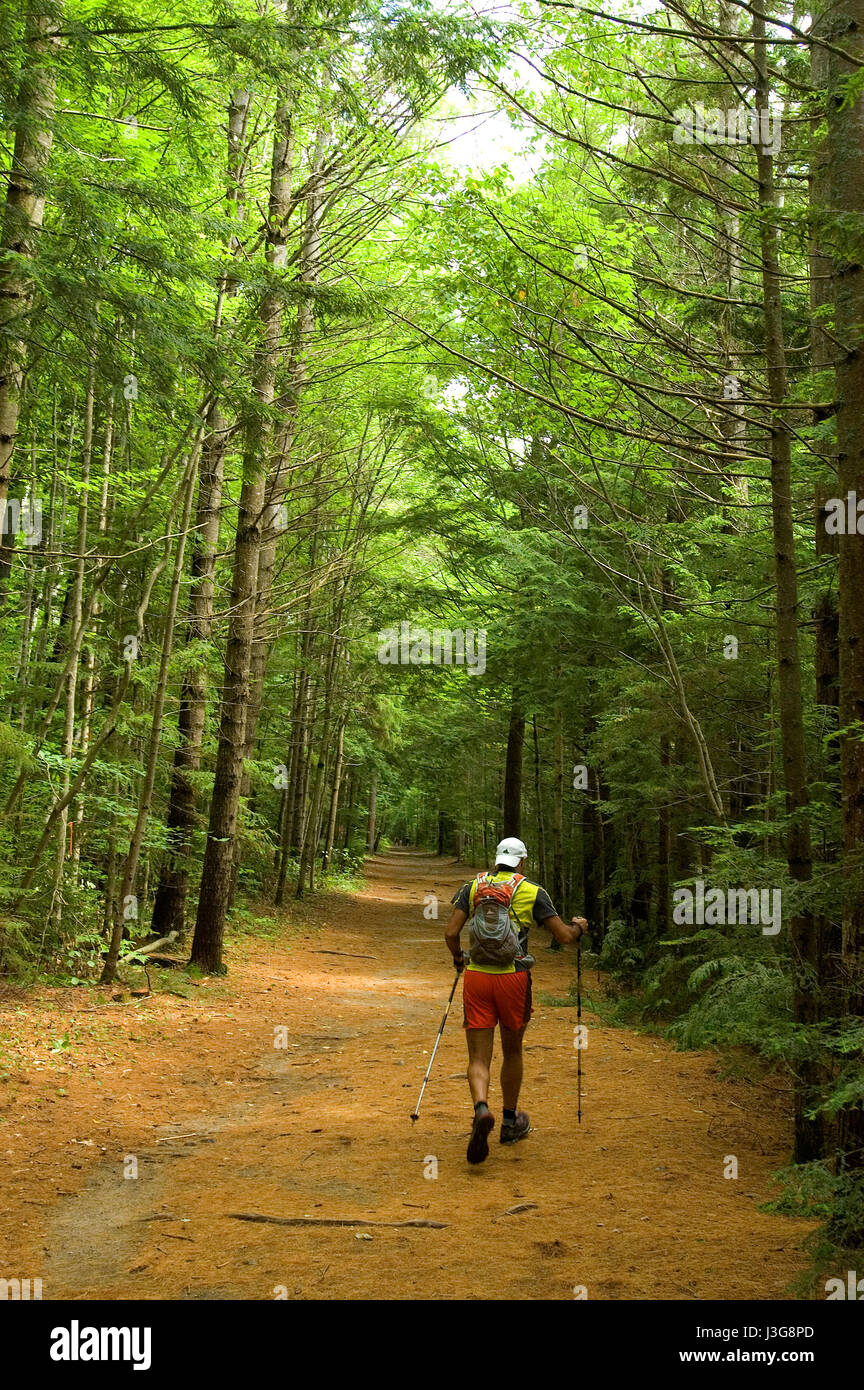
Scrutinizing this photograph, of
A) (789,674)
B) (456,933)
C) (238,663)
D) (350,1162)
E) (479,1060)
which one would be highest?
(238,663)

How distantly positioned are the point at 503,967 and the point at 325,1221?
1.76 meters

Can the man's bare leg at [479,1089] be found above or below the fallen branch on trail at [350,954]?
above

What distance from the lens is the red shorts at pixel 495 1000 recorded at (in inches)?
230

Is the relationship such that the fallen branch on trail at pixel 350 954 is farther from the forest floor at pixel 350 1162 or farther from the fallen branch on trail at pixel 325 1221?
the fallen branch on trail at pixel 325 1221

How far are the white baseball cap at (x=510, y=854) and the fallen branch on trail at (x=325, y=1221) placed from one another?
6.87 ft

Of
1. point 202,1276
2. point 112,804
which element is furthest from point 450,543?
point 202,1276

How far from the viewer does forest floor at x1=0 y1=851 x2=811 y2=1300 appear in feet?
13.4

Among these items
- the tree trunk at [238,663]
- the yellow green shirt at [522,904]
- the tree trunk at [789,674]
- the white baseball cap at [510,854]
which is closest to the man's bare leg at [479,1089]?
the yellow green shirt at [522,904]

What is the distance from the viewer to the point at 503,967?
5.84 m

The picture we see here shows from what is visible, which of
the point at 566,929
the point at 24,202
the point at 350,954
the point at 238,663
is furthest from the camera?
the point at 350,954

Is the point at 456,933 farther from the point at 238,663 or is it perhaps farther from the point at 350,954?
the point at 350,954

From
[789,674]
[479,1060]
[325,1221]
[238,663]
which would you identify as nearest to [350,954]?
[238,663]

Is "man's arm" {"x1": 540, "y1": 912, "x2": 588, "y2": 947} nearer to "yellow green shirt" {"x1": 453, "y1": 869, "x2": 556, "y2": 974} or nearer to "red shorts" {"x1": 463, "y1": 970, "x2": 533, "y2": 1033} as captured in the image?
"yellow green shirt" {"x1": 453, "y1": 869, "x2": 556, "y2": 974}
